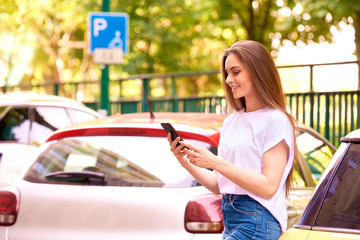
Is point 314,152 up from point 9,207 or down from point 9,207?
up

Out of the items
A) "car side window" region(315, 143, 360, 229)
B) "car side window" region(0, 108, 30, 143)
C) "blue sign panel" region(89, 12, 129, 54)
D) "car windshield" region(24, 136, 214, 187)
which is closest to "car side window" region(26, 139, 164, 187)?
"car windshield" region(24, 136, 214, 187)

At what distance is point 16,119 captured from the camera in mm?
8609

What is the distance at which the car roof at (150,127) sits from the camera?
15.2ft

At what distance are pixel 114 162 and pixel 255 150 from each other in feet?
5.26

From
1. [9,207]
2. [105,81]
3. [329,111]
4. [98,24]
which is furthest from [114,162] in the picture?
[105,81]

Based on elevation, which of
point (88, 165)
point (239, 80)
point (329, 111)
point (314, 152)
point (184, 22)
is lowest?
point (329, 111)

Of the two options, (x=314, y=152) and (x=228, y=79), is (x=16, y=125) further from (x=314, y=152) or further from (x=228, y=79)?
(x=228, y=79)

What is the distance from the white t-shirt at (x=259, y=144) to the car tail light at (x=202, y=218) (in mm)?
843

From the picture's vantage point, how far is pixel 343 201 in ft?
9.27

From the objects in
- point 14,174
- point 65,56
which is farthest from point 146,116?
point 65,56

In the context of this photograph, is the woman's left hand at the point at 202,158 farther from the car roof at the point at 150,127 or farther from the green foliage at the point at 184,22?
the green foliage at the point at 184,22

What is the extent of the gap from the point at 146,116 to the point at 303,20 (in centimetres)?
1925

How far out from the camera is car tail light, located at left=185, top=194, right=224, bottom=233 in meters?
4.29

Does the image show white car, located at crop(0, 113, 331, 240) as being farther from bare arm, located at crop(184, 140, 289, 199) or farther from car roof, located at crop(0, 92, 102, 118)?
car roof, located at crop(0, 92, 102, 118)
